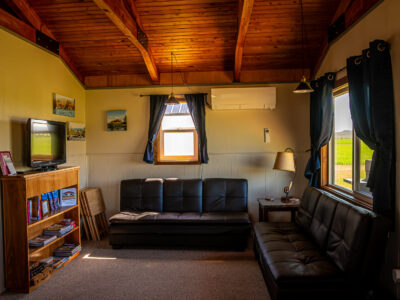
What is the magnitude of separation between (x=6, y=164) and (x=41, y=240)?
0.97 m

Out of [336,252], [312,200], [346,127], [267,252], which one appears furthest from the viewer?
[346,127]

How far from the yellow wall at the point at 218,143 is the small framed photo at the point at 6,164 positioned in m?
1.92

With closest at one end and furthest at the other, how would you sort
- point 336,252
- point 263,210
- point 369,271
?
point 369,271 < point 336,252 < point 263,210

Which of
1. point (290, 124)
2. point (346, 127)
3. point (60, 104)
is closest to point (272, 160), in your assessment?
point (290, 124)

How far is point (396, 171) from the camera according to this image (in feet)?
7.66

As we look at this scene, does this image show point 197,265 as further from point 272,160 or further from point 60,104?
point 60,104

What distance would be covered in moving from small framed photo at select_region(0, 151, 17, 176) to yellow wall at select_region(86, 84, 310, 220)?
1.92 m

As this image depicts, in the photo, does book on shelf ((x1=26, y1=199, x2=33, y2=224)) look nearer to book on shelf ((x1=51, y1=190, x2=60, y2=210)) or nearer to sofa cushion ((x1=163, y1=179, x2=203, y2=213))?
book on shelf ((x1=51, y1=190, x2=60, y2=210))

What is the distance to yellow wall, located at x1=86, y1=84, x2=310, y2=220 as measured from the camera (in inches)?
177

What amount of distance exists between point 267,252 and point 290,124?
2.56 meters

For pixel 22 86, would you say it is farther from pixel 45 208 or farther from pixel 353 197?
pixel 353 197

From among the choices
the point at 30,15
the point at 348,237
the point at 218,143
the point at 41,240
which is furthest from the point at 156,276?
the point at 30,15

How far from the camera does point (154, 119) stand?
4555 mm

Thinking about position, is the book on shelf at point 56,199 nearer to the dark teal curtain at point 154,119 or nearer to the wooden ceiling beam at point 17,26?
the dark teal curtain at point 154,119
